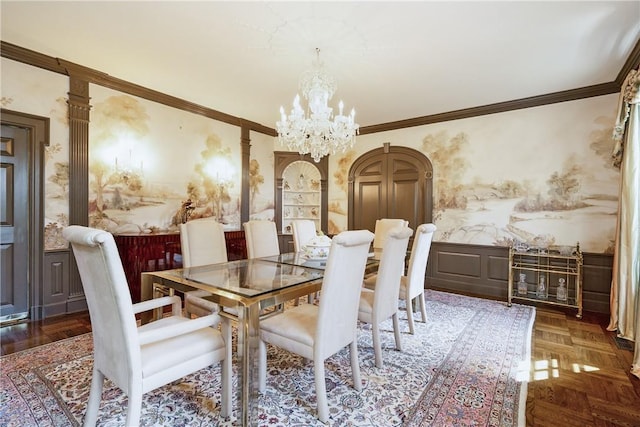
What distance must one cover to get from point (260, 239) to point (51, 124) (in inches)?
103

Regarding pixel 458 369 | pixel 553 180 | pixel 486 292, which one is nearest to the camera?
pixel 458 369

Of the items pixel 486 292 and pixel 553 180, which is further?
pixel 486 292

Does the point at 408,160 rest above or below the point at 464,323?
above

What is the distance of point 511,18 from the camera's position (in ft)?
8.11

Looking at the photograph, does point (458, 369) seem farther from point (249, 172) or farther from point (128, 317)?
point (249, 172)

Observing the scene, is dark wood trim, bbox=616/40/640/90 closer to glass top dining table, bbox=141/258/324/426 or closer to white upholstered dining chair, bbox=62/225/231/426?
glass top dining table, bbox=141/258/324/426

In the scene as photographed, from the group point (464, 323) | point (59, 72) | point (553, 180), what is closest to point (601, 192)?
point (553, 180)

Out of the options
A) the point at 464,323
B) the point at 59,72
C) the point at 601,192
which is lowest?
the point at 464,323

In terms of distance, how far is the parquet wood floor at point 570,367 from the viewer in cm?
184

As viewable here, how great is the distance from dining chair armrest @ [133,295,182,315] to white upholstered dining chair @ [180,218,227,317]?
1.44 ft

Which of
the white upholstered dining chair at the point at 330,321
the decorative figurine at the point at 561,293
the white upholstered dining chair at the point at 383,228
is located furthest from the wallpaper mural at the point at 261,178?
the decorative figurine at the point at 561,293

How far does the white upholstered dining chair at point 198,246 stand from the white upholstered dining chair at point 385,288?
1378 mm

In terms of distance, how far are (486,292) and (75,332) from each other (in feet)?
16.9

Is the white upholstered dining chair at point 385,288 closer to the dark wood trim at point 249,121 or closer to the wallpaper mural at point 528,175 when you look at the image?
the wallpaper mural at point 528,175
